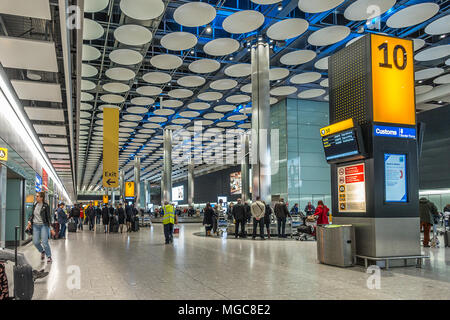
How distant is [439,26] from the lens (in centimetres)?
1499

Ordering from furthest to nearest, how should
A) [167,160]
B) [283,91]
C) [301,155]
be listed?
[167,160]
[301,155]
[283,91]

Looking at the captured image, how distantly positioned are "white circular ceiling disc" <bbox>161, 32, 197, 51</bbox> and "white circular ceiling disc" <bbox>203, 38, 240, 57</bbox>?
791mm

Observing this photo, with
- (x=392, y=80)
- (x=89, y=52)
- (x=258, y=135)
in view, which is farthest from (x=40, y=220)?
Result: (x=258, y=135)

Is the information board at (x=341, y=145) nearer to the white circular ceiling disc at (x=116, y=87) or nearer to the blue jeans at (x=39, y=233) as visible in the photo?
the blue jeans at (x=39, y=233)

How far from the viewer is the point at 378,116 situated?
7727 mm

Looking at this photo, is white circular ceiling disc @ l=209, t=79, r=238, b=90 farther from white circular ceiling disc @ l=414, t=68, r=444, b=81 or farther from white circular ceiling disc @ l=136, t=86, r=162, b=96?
white circular ceiling disc @ l=414, t=68, r=444, b=81

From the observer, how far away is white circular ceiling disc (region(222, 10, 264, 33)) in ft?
43.7

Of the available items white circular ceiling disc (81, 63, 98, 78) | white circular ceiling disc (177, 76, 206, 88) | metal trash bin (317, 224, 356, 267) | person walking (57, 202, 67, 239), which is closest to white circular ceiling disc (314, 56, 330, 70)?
white circular ceiling disc (177, 76, 206, 88)

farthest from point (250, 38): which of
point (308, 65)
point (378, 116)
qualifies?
point (378, 116)

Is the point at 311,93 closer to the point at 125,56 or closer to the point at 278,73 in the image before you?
the point at 278,73

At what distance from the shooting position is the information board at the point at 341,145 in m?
7.79

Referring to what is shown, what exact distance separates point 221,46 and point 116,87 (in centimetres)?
744
